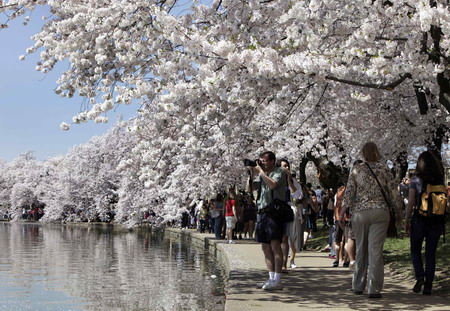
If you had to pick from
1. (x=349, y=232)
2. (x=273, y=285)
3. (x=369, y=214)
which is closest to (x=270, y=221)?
(x=273, y=285)

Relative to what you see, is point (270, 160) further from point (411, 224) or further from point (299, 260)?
point (299, 260)

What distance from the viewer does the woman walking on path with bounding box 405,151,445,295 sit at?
318 inches

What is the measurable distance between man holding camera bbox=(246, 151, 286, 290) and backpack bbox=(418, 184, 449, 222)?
1816 millimetres

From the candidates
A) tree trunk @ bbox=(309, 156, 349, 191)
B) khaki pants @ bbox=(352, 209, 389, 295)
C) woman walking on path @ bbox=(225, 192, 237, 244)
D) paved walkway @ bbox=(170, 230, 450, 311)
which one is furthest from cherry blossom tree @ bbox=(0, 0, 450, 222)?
tree trunk @ bbox=(309, 156, 349, 191)

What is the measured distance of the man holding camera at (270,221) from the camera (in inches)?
331

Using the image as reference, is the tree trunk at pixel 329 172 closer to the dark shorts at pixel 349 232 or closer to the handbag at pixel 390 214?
the dark shorts at pixel 349 232

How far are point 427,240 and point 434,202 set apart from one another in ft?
1.70

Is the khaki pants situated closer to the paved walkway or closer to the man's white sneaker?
the paved walkway

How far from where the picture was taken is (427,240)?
8.09 m

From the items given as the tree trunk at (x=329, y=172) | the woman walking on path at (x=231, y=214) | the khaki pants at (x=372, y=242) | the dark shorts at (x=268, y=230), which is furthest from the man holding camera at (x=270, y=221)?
the tree trunk at (x=329, y=172)

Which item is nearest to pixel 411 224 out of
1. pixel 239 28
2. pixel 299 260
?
pixel 239 28

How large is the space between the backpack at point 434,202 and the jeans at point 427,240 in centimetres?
12

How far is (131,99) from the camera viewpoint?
31.0ft

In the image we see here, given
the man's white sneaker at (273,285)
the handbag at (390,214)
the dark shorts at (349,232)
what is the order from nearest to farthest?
1. the handbag at (390,214)
2. the man's white sneaker at (273,285)
3. the dark shorts at (349,232)
